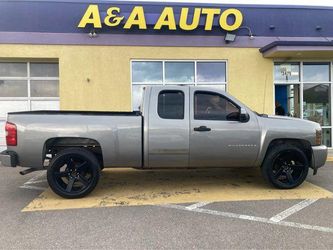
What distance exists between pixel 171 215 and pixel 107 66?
7.15 metres

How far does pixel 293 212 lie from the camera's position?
5121mm

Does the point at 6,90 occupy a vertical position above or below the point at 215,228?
above

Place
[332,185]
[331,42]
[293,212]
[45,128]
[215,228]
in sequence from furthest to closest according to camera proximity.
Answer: [331,42], [332,185], [45,128], [293,212], [215,228]

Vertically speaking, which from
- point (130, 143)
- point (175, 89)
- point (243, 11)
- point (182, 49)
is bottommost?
point (130, 143)

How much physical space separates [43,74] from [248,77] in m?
7.02

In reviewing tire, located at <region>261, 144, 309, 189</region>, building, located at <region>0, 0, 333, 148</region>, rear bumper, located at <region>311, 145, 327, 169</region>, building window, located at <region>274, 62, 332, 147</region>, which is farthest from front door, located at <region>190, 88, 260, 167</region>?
building window, located at <region>274, 62, 332, 147</region>

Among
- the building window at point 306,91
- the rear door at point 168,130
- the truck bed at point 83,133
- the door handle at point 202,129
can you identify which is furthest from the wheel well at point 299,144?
the building window at point 306,91

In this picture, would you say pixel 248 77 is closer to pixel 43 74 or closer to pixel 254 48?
pixel 254 48

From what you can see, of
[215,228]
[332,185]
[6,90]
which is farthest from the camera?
[6,90]

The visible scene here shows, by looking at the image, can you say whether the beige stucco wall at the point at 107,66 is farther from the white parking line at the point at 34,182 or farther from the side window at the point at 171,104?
the side window at the point at 171,104

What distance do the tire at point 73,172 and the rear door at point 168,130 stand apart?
103 cm

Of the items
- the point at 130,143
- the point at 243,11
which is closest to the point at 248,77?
the point at 243,11

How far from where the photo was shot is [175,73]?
11.6 meters

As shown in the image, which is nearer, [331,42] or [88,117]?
[88,117]
